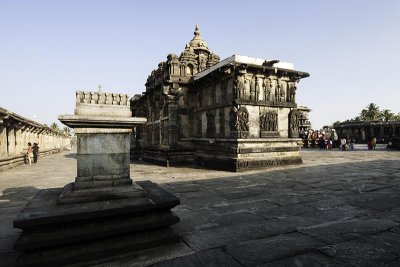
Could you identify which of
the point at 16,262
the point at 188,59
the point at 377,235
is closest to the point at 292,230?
the point at 377,235

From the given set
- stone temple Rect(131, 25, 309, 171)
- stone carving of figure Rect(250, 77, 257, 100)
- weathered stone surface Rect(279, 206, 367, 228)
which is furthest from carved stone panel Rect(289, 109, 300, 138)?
weathered stone surface Rect(279, 206, 367, 228)

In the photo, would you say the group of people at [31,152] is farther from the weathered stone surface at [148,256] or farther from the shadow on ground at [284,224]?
the weathered stone surface at [148,256]

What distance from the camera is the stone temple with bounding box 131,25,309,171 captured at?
10.8 m

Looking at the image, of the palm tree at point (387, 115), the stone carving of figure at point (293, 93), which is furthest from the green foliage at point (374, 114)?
the stone carving of figure at point (293, 93)

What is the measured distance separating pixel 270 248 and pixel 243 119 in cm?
809

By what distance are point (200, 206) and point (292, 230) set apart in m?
1.95

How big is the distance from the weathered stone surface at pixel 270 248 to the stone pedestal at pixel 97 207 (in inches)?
34.3

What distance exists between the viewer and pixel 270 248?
9.98 ft

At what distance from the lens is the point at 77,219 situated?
110 inches

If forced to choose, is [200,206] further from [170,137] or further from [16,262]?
[170,137]

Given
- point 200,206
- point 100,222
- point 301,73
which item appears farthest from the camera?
point 301,73

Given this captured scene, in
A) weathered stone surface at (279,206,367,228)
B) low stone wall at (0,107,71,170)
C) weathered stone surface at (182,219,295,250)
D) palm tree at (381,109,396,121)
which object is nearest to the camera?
weathered stone surface at (182,219,295,250)

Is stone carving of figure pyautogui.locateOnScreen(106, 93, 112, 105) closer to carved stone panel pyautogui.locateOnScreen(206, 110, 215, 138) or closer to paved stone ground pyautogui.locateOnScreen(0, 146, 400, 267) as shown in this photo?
paved stone ground pyautogui.locateOnScreen(0, 146, 400, 267)

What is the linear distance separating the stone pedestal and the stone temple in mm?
7415
